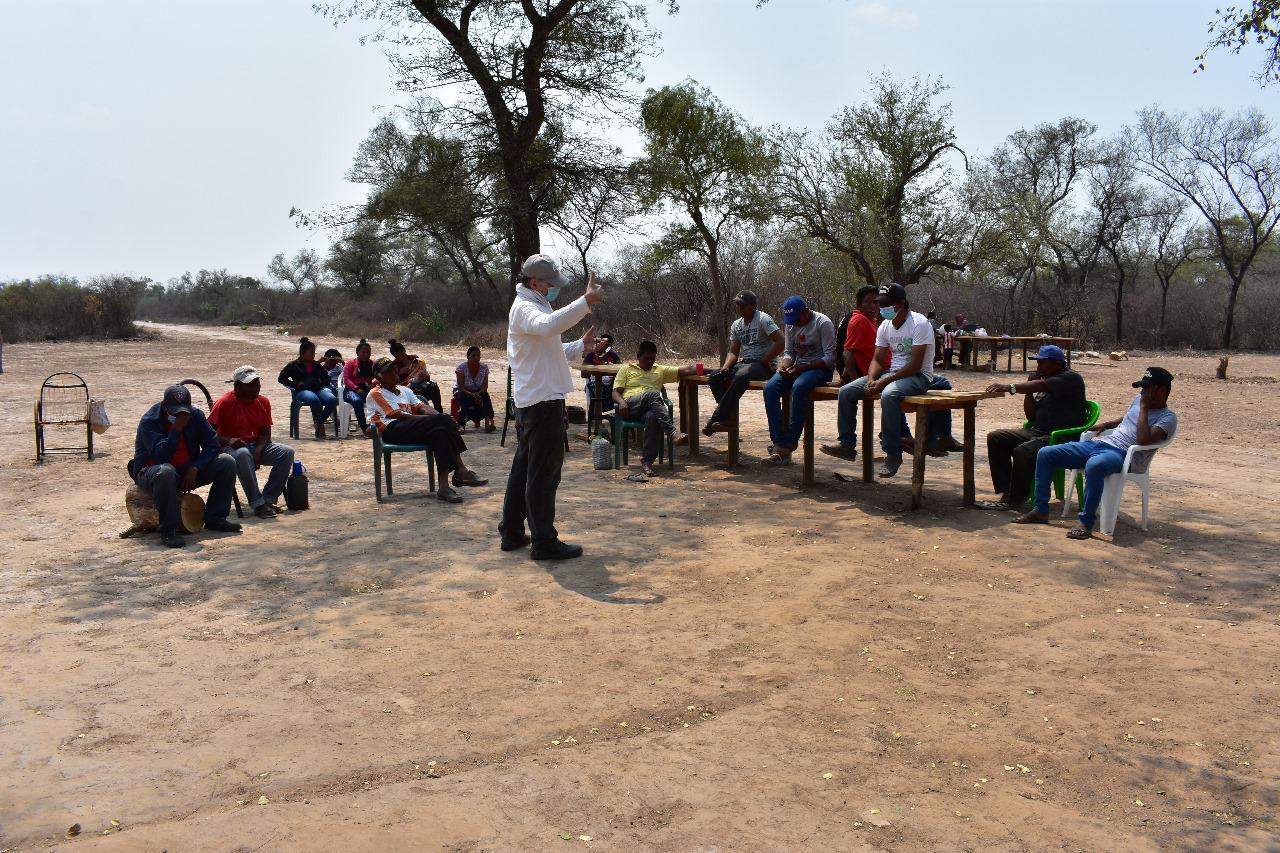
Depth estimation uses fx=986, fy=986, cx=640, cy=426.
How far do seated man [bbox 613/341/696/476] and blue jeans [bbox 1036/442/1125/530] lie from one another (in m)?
3.67

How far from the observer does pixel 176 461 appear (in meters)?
7.15

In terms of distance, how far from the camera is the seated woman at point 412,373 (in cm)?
1138

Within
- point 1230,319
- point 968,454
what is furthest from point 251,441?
point 1230,319

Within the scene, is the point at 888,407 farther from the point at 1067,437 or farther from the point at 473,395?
the point at 473,395

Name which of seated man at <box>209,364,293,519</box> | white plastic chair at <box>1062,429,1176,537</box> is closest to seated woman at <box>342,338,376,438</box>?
seated man at <box>209,364,293,519</box>

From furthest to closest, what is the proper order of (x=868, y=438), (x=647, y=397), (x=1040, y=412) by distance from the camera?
1. (x=647, y=397)
2. (x=868, y=438)
3. (x=1040, y=412)

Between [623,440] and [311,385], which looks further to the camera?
[311,385]

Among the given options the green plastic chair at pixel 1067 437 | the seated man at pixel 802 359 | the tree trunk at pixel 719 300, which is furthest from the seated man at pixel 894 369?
the tree trunk at pixel 719 300

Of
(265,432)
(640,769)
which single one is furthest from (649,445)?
(640,769)

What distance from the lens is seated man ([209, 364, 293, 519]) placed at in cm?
787

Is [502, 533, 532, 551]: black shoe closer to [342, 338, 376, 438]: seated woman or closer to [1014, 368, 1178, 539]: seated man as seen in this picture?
[1014, 368, 1178, 539]: seated man

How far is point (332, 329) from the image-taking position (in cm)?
4669

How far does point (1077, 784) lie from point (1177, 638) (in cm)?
176

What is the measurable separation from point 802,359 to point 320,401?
265 inches
